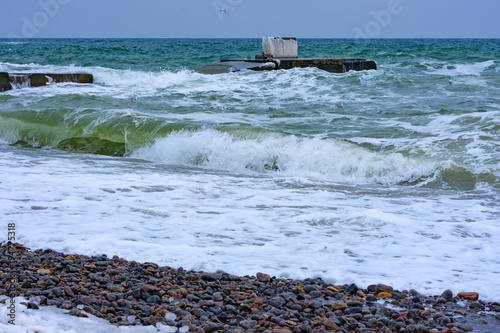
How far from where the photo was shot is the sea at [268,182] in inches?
168

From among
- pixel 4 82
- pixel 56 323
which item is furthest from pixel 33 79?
pixel 56 323

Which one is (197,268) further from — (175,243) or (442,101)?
(442,101)

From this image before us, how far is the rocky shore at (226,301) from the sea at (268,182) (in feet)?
0.67

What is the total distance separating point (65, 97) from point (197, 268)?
1070cm

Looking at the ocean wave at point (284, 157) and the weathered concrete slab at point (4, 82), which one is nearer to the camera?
the ocean wave at point (284, 157)

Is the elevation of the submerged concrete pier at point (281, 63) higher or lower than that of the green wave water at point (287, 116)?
higher

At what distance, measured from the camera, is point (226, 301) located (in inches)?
133

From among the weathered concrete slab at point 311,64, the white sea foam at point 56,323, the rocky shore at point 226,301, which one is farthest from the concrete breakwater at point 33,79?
the white sea foam at point 56,323

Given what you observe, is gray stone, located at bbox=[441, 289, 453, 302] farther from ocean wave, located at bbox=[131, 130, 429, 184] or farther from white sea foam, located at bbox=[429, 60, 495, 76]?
white sea foam, located at bbox=[429, 60, 495, 76]

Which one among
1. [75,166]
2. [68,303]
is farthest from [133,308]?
[75,166]

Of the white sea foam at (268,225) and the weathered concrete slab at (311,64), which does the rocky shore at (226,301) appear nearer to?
the white sea foam at (268,225)

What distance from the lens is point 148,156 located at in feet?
30.3

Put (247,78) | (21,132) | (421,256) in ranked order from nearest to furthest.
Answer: (421,256) < (21,132) < (247,78)

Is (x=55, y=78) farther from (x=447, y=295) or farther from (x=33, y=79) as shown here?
(x=447, y=295)
